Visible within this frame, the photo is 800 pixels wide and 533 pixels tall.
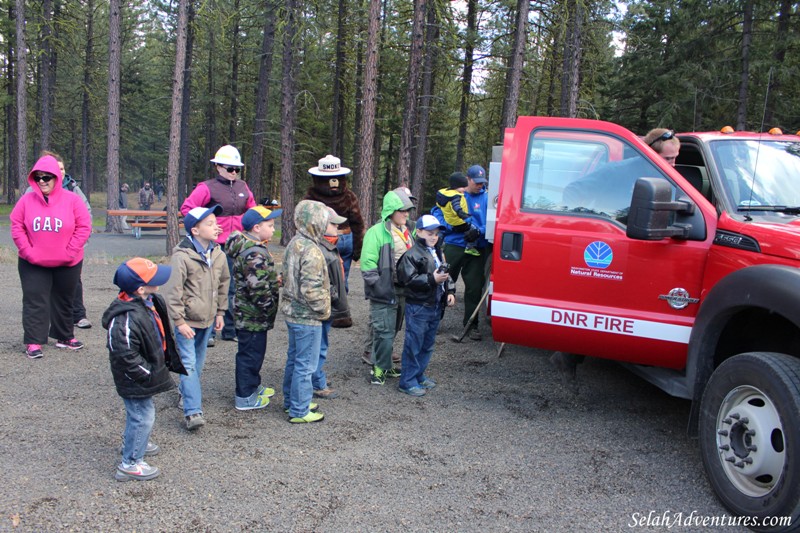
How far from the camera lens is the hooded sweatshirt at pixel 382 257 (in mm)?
5395

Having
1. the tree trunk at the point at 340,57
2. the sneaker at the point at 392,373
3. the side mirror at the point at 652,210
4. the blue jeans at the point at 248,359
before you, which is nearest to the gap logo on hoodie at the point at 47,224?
the blue jeans at the point at 248,359

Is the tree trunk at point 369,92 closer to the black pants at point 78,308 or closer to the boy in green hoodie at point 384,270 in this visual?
the black pants at point 78,308

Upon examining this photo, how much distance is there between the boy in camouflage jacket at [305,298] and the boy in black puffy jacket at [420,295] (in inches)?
33.7

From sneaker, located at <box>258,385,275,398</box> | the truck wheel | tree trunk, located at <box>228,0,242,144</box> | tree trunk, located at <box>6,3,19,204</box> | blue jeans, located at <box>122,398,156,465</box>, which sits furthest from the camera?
tree trunk, located at <box>228,0,242,144</box>

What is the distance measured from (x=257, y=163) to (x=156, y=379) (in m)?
20.4

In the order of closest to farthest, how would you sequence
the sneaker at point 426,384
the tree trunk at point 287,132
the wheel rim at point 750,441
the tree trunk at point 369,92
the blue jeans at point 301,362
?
1. the wheel rim at point 750,441
2. the blue jeans at point 301,362
3. the sneaker at point 426,384
4. the tree trunk at point 369,92
5. the tree trunk at point 287,132

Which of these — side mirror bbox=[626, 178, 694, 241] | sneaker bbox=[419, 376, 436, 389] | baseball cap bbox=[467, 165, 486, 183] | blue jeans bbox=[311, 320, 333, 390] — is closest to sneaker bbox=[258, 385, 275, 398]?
blue jeans bbox=[311, 320, 333, 390]

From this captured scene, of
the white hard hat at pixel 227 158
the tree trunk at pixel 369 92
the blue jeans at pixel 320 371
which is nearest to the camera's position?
the blue jeans at pixel 320 371

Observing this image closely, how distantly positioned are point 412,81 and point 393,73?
15.2 m

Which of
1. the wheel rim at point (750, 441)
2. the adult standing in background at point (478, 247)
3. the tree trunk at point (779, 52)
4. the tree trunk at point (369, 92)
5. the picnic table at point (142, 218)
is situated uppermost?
the tree trunk at point (779, 52)

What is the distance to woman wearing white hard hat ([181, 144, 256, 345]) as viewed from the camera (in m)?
6.31

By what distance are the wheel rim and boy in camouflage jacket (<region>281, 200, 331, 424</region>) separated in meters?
2.78

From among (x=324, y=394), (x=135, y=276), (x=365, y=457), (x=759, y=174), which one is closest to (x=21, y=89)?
(x=324, y=394)

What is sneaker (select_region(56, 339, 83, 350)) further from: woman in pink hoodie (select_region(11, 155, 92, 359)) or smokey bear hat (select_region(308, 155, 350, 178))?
smokey bear hat (select_region(308, 155, 350, 178))
